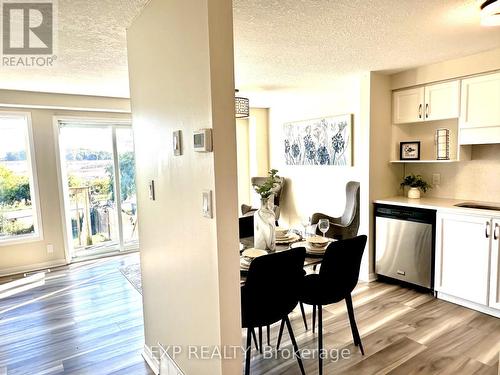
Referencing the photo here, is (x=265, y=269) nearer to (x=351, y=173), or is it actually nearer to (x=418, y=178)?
(x=418, y=178)

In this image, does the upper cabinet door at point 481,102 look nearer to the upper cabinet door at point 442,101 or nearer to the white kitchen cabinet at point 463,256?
the upper cabinet door at point 442,101

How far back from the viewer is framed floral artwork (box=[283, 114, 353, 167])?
461 centimetres

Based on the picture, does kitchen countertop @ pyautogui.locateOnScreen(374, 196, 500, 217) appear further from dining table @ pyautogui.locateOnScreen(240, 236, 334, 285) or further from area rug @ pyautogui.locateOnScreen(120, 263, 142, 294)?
area rug @ pyautogui.locateOnScreen(120, 263, 142, 294)

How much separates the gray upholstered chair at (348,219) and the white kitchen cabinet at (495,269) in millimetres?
1521

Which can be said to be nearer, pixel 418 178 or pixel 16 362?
pixel 16 362

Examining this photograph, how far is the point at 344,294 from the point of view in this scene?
2393 millimetres

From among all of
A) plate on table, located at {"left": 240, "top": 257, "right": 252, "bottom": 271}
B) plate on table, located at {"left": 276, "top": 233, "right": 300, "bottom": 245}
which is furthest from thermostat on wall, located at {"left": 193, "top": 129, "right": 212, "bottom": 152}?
plate on table, located at {"left": 276, "top": 233, "right": 300, "bottom": 245}

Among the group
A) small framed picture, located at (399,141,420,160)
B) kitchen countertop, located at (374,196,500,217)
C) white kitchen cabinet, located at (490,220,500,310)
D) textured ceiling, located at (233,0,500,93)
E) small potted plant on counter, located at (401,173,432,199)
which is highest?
textured ceiling, located at (233,0,500,93)

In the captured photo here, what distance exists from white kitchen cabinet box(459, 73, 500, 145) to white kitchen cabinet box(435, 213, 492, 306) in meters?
0.78

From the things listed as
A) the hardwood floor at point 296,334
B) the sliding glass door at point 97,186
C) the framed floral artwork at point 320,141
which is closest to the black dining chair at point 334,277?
the hardwood floor at point 296,334

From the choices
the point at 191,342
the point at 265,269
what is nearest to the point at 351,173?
the point at 265,269

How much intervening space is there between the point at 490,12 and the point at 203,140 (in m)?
1.92

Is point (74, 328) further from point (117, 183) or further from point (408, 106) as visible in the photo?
point (408, 106)

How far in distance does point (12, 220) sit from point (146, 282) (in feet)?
10.3
